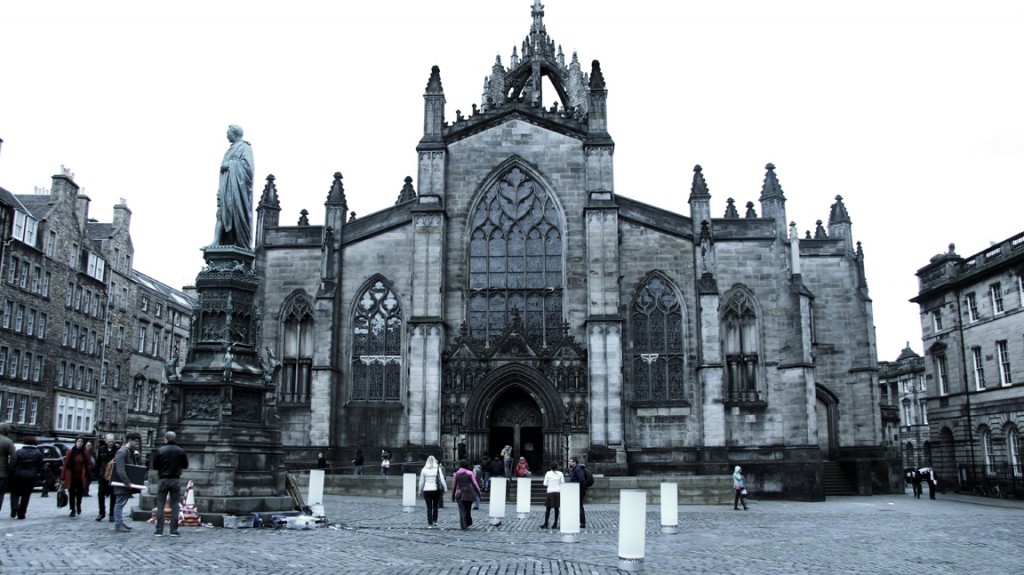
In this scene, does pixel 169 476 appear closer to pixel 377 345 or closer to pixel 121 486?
pixel 121 486

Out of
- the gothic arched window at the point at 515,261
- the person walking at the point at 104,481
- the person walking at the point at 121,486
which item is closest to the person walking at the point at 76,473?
the person walking at the point at 104,481

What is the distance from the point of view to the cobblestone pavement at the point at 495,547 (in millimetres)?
12180

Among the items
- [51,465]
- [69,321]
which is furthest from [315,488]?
[69,321]

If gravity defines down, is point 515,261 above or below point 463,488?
above

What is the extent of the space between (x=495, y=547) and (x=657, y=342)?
21.3 metres

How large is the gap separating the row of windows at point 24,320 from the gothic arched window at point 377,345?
22682 millimetres

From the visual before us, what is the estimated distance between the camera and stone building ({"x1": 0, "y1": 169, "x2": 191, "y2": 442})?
4753 centimetres

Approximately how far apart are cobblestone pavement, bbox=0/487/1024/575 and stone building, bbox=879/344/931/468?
61.1 meters

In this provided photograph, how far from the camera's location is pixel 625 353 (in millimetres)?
35344

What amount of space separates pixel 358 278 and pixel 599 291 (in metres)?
9.82

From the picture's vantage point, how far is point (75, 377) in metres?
54.0

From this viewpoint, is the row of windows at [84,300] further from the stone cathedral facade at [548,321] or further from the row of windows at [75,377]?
the stone cathedral facade at [548,321]

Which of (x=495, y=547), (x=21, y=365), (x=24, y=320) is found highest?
(x=24, y=320)

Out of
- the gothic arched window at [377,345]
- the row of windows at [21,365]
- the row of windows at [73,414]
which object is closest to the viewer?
the gothic arched window at [377,345]
